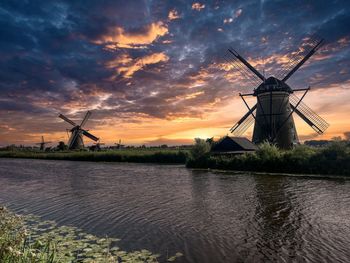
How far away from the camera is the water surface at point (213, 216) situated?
1001 cm

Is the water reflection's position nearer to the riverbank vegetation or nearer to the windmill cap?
the riverbank vegetation

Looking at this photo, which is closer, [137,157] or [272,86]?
[272,86]

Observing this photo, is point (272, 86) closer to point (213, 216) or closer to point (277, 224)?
point (213, 216)

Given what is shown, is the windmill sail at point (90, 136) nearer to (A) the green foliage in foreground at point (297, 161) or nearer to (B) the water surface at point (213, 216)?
(A) the green foliage in foreground at point (297, 161)

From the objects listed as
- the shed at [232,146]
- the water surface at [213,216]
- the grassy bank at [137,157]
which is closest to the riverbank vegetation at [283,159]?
the shed at [232,146]

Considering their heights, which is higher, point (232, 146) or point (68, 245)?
point (232, 146)

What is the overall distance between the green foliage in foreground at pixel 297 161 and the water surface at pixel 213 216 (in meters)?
8.76

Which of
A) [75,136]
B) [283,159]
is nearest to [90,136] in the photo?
[75,136]

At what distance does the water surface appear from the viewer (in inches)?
394

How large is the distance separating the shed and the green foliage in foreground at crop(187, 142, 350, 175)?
3.68 m

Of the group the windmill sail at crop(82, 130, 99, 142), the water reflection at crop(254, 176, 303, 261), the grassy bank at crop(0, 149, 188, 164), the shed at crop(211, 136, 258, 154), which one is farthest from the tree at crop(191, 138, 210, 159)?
the windmill sail at crop(82, 130, 99, 142)

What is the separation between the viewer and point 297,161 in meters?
33.8

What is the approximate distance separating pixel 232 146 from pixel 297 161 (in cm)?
1253

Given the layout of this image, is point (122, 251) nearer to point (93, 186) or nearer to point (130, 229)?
point (130, 229)
